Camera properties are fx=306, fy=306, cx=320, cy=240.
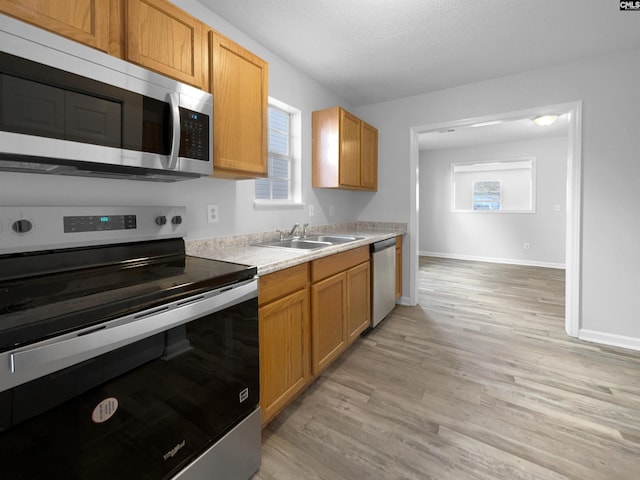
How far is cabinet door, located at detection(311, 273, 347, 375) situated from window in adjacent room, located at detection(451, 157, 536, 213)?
546cm

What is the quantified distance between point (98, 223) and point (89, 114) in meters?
0.49

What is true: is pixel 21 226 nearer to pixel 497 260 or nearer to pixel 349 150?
pixel 349 150

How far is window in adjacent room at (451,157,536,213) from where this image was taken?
240 inches

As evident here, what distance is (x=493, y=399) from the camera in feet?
6.22

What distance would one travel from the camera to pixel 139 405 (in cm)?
92

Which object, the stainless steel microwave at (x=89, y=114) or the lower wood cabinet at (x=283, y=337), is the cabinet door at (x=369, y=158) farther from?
the stainless steel microwave at (x=89, y=114)

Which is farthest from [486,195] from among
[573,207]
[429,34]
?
[429,34]

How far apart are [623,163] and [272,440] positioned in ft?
11.1

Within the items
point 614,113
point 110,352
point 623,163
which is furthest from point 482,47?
point 110,352

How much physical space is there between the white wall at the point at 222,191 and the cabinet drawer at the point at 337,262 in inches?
26.9

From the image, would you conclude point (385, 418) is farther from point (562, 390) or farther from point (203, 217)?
point (203, 217)

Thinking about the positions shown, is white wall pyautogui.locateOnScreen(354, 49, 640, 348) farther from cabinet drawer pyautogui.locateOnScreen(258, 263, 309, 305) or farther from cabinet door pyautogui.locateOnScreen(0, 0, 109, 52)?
cabinet door pyautogui.locateOnScreen(0, 0, 109, 52)

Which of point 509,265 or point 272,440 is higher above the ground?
point 509,265

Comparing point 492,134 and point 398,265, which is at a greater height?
point 492,134
